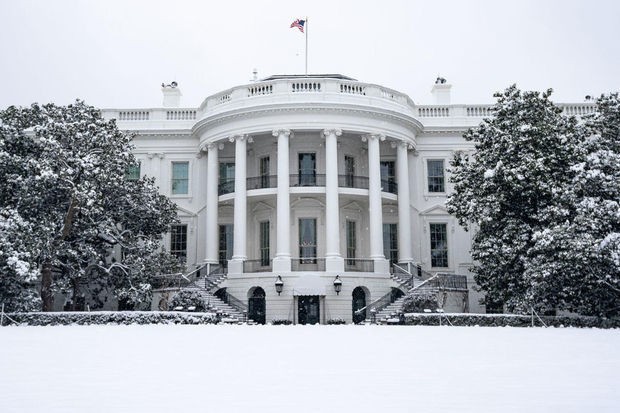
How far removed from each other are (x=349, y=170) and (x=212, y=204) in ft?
23.1

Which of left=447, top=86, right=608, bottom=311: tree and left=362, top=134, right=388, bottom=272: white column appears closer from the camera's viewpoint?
left=447, top=86, right=608, bottom=311: tree

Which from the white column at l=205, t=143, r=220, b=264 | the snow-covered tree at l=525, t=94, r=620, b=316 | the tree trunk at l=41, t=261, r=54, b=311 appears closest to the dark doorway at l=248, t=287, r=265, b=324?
the white column at l=205, t=143, r=220, b=264

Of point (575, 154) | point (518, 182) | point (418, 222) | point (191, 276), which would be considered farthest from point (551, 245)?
point (191, 276)

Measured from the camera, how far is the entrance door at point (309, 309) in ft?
83.3

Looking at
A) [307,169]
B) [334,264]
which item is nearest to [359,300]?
[334,264]

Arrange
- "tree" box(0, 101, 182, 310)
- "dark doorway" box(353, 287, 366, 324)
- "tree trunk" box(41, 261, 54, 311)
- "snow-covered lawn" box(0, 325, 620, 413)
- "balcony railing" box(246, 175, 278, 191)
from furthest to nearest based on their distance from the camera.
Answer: "balcony railing" box(246, 175, 278, 191), "dark doorway" box(353, 287, 366, 324), "tree trunk" box(41, 261, 54, 311), "tree" box(0, 101, 182, 310), "snow-covered lawn" box(0, 325, 620, 413)

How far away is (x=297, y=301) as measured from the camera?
25375mm

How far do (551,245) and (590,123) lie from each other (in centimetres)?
539

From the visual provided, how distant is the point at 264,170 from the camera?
3000 cm

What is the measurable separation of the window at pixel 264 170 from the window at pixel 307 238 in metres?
2.53

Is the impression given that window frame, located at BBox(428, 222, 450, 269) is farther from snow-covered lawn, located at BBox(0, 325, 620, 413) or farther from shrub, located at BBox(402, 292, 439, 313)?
→ snow-covered lawn, located at BBox(0, 325, 620, 413)

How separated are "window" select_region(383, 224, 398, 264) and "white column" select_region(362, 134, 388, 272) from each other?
2552 millimetres

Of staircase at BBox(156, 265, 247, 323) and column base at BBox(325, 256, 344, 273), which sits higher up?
column base at BBox(325, 256, 344, 273)

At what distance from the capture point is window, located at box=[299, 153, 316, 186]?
28970 millimetres
